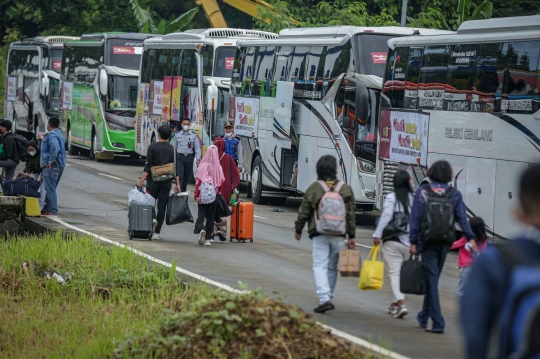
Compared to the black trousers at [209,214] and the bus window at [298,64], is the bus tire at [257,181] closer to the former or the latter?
the bus window at [298,64]

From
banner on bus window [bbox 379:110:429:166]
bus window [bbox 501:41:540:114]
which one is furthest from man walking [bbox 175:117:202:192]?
bus window [bbox 501:41:540:114]

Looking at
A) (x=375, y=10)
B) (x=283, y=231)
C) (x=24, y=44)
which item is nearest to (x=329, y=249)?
(x=283, y=231)

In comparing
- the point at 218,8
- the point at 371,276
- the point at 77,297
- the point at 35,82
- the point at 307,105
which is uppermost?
the point at 218,8

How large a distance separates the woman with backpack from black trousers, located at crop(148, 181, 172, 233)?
6.61m

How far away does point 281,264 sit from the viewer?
1491 centimetres

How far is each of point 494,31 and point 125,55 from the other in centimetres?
2148

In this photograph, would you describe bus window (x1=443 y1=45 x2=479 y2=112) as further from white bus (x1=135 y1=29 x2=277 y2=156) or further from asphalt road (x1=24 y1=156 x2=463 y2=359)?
white bus (x1=135 y1=29 x2=277 y2=156)

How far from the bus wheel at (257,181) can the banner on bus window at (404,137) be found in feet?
17.7

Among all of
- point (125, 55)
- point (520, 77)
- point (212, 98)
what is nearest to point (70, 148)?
point (125, 55)

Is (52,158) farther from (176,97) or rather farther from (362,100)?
(176,97)

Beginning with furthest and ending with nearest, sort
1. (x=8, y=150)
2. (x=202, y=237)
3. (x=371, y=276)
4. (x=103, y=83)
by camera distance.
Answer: (x=103, y=83) < (x=8, y=150) < (x=202, y=237) < (x=371, y=276)

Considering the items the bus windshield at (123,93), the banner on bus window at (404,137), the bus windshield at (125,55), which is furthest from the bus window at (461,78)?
the bus windshield at (125,55)

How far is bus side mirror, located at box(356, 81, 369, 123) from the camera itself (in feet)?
66.4

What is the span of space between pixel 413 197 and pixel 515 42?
20.7 feet
